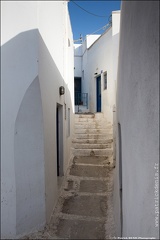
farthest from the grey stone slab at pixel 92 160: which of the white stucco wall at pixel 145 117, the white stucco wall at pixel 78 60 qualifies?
the white stucco wall at pixel 78 60

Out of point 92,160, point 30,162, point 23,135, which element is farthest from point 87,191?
point 23,135

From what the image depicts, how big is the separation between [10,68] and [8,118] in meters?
0.86

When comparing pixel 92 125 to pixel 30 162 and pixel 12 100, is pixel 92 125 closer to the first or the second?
pixel 30 162

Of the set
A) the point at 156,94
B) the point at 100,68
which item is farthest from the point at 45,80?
the point at 100,68

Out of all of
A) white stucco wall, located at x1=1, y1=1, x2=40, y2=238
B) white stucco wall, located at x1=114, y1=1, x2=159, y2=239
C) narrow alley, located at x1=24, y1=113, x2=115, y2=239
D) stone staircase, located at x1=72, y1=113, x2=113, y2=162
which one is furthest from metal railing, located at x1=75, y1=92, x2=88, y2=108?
white stucco wall, located at x1=114, y1=1, x2=159, y2=239

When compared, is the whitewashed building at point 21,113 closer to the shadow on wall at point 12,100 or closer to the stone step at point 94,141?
the shadow on wall at point 12,100

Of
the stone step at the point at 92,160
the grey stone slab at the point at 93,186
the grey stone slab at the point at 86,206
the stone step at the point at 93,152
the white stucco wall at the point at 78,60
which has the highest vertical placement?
the white stucco wall at the point at 78,60

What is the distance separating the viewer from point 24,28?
3363 millimetres

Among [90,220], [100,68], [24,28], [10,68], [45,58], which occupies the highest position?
[100,68]

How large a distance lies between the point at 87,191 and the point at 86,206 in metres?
0.77

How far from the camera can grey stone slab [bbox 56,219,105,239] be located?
151 inches

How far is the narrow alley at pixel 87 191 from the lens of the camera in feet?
13.0

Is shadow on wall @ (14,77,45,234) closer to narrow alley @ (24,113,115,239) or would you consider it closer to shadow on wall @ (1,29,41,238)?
shadow on wall @ (1,29,41,238)

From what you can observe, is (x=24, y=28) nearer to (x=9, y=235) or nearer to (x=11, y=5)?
(x=11, y=5)
